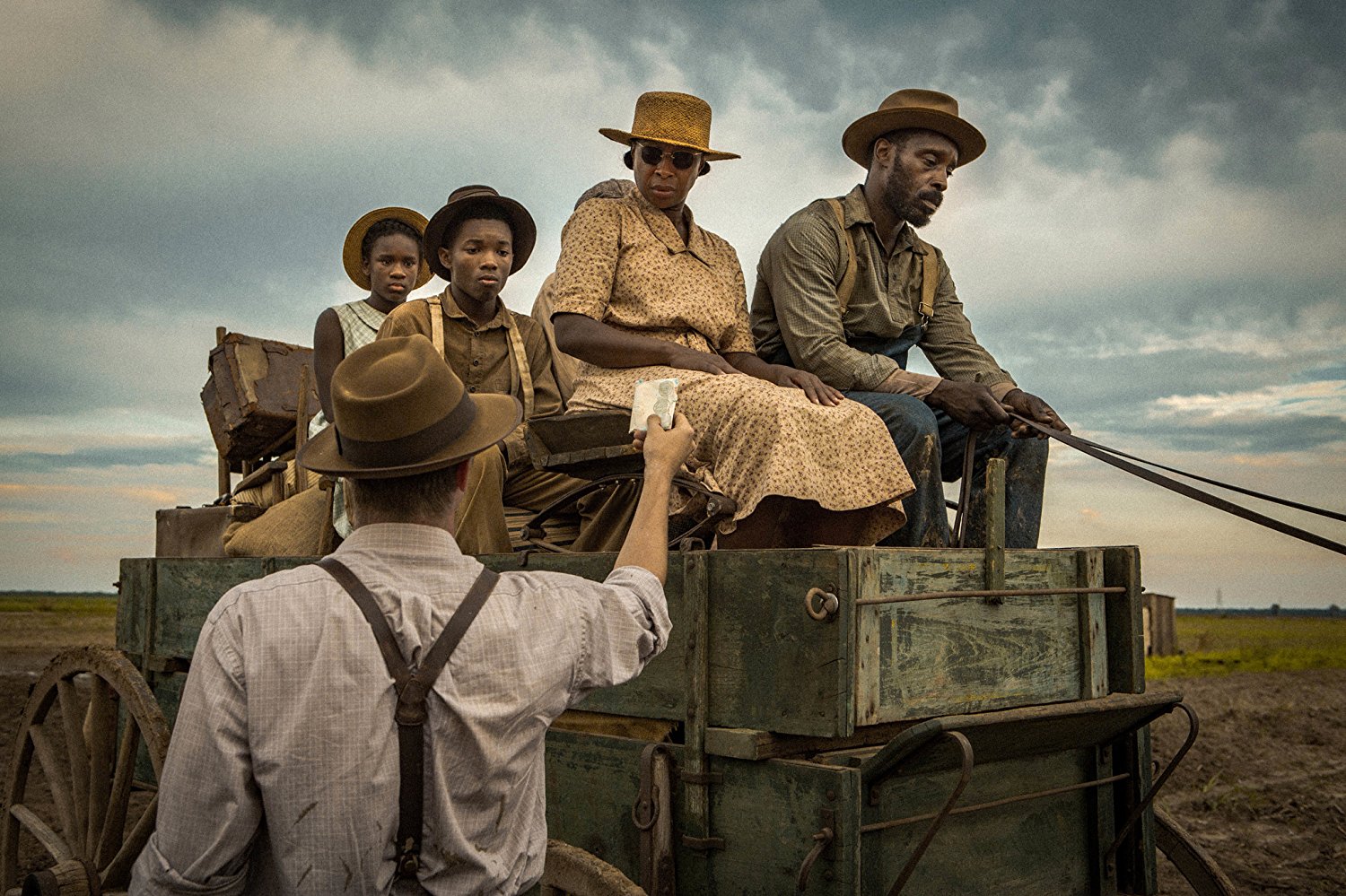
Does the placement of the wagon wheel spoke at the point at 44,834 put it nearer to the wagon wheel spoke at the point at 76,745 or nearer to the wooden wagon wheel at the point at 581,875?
the wagon wheel spoke at the point at 76,745

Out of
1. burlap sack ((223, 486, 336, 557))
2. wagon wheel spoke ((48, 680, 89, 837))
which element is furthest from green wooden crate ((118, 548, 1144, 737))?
wagon wheel spoke ((48, 680, 89, 837))

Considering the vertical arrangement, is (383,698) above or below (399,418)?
below

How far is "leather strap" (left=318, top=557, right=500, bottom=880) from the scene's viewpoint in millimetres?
1977

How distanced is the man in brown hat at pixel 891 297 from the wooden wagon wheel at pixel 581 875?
172 centimetres

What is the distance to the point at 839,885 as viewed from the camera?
262 centimetres

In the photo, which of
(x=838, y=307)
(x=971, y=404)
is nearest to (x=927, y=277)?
(x=838, y=307)

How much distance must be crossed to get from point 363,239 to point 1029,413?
333 centimetres

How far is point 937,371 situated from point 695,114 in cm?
149

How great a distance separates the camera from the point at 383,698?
1967 mm

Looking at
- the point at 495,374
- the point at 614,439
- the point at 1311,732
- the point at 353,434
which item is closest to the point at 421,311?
the point at 495,374

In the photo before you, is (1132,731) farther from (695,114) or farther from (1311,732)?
(1311,732)

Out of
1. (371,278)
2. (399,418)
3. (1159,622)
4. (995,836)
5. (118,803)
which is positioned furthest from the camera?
(1159,622)

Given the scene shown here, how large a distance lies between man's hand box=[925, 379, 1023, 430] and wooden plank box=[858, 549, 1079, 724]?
30.9 inches

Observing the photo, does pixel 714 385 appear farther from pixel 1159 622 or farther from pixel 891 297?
pixel 1159 622
